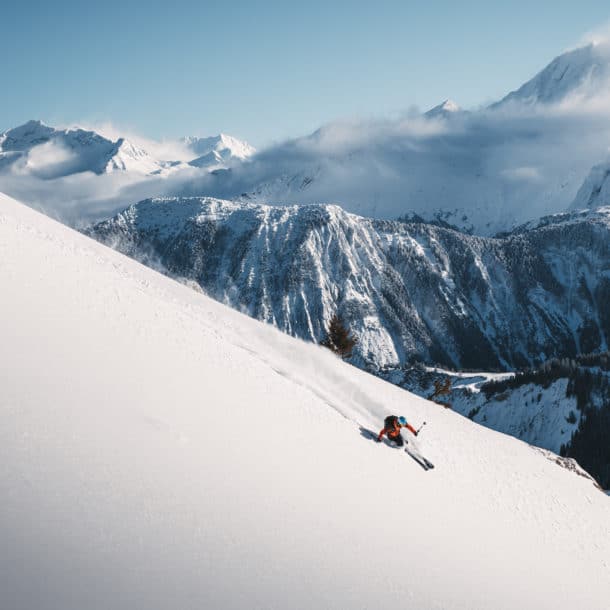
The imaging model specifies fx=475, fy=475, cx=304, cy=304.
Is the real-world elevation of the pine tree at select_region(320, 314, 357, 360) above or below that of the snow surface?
above

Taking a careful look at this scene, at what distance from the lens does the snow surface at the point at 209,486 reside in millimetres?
8312

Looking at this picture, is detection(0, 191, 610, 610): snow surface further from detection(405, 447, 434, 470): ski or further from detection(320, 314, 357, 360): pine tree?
detection(320, 314, 357, 360): pine tree

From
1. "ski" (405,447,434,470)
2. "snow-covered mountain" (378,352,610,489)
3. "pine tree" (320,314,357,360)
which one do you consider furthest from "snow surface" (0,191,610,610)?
"snow-covered mountain" (378,352,610,489)

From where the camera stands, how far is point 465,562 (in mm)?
14984

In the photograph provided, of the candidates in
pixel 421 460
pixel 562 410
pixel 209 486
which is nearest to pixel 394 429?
pixel 421 460

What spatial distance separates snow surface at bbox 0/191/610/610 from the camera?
27.3ft

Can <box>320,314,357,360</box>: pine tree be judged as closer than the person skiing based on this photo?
No

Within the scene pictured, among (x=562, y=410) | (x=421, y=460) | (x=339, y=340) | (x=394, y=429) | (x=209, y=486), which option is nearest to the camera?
(x=209, y=486)

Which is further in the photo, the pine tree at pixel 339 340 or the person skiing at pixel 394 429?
the pine tree at pixel 339 340

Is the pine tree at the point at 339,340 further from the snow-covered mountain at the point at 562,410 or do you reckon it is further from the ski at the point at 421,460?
the snow-covered mountain at the point at 562,410

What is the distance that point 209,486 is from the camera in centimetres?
1145

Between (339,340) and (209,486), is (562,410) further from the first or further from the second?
(209,486)

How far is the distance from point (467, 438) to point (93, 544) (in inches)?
1014

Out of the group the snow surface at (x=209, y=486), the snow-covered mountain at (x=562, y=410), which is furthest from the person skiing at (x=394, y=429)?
the snow-covered mountain at (x=562, y=410)
